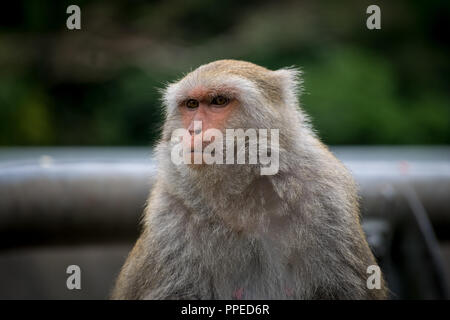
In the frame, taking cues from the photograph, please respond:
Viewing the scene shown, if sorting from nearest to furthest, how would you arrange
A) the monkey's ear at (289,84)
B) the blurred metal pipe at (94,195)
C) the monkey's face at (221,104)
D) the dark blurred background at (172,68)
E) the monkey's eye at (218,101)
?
the monkey's face at (221,104) < the monkey's eye at (218,101) < the monkey's ear at (289,84) < the blurred metal pipe at (94,195) < the dark blurred background at (172,68)

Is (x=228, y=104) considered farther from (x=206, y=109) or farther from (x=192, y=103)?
(x=192, y=103)

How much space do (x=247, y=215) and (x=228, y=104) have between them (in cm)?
65

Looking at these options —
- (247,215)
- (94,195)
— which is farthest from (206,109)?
(94,195)

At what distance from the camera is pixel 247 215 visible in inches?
125

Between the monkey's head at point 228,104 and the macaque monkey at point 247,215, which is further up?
the monkey's head at point 228,104

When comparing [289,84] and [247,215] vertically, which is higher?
[289,84]

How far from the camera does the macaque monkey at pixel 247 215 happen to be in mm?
3164

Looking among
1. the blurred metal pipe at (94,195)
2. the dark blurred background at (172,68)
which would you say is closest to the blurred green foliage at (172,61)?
the dark blurred background at (172,68)

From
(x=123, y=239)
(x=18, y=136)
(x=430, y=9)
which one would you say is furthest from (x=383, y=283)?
(x=430, y=9)

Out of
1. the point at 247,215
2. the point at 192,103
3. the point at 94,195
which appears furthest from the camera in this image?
the point at 94,195

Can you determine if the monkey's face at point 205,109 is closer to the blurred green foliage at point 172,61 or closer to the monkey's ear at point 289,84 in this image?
the monkey's ear at point 289,84
